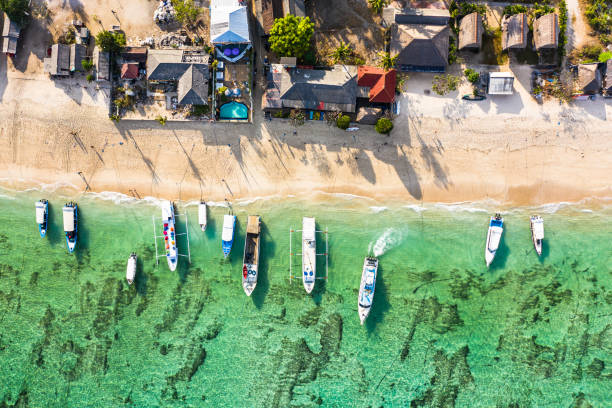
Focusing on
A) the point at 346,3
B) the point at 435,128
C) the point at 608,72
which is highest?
the point at 346,3

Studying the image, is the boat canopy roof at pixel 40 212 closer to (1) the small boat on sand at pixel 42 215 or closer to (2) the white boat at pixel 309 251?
(1) the small boat on sand at pixel 42 215

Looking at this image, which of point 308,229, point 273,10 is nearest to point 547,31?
point 273,10

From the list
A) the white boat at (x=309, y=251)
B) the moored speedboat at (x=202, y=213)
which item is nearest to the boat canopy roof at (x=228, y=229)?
the moored speedboat at (x=202, y=213)

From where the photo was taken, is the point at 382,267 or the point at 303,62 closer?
the point at 303,62

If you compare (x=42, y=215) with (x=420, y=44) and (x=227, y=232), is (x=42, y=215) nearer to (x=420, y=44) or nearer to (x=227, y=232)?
(x=227, y=232)

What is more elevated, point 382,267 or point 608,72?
point 608,72

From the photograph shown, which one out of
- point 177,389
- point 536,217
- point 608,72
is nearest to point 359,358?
point 177,389

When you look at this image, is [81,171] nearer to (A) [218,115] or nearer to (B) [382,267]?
(A) [218,115]
